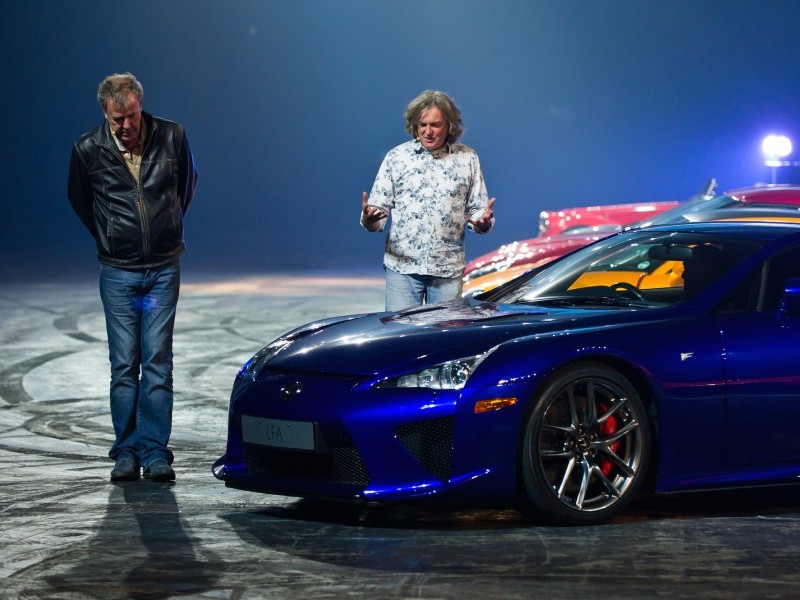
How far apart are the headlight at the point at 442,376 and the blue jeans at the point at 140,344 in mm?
1826

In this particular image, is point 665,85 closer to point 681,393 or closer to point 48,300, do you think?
point 48,300

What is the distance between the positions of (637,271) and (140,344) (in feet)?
7.53

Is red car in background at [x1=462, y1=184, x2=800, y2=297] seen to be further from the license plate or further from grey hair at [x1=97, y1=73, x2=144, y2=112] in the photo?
the license plate

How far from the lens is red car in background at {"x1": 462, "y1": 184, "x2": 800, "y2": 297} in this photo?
11211 millimetres

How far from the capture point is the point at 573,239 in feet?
40.4

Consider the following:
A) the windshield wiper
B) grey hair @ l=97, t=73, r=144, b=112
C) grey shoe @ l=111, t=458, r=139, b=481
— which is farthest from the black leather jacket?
the windshield wiper

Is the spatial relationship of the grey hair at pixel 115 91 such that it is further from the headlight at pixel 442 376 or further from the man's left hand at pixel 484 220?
the headlight at pixel 442 376

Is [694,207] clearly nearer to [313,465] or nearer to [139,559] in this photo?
[313,465]

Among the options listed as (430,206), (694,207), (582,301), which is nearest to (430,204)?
(430,206)

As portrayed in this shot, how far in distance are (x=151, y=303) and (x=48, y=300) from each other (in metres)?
8.70

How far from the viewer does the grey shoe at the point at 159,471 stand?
6.78 m

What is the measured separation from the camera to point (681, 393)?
5793 mm

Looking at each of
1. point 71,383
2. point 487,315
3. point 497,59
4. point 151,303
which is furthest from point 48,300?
point 497,59

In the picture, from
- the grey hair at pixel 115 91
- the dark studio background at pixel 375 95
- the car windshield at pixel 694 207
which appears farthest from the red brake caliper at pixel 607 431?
the dark studio background at pixel 375 95
